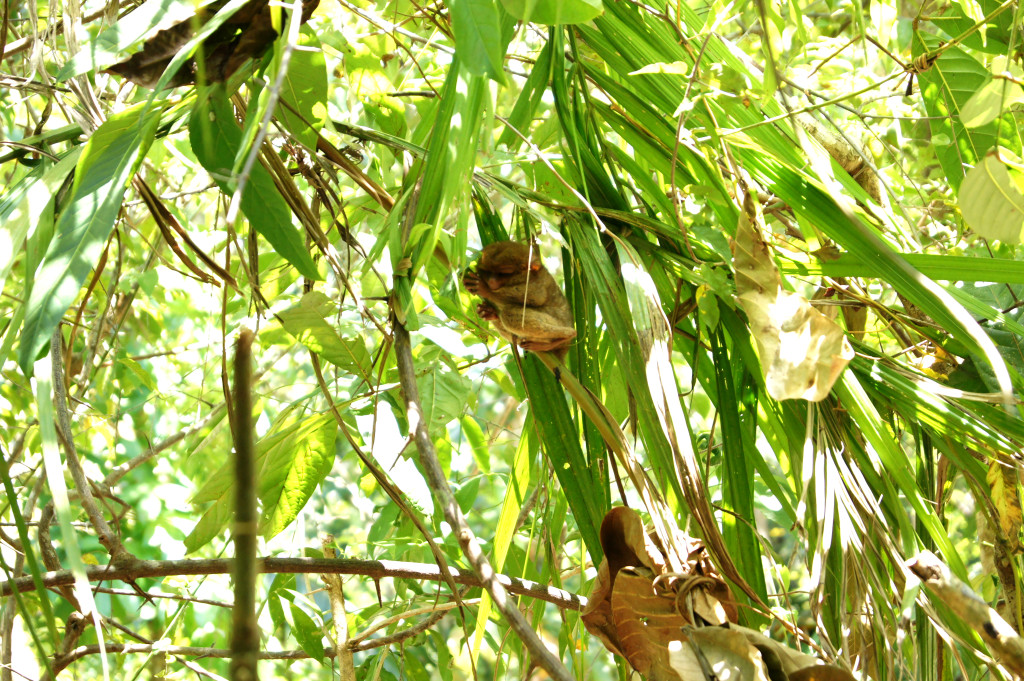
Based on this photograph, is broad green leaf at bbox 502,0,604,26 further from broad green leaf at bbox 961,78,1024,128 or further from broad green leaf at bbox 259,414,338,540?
broad green leaf at bbox 259,414,338,540

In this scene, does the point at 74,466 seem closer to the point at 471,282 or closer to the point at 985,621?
the point at 471,282

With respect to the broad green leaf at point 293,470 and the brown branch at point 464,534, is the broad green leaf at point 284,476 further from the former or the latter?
the brown branch at point 464,534

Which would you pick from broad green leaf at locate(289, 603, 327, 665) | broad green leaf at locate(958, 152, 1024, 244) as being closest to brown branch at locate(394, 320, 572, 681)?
broad green leaf at locate(958, 152, 1024, 244)

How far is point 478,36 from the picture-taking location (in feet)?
2.05

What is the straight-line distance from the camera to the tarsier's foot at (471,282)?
0.88 metres

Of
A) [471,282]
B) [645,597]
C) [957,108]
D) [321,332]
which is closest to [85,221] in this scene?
[321,332]

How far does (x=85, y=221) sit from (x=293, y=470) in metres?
0.44

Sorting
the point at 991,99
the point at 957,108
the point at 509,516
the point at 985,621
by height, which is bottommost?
the point at 985,621

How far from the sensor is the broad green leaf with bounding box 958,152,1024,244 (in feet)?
2.29

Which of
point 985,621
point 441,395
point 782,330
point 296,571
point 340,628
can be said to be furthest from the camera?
point 340,628

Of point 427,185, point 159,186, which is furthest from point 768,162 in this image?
point 159,186

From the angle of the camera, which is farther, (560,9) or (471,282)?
(471,282)

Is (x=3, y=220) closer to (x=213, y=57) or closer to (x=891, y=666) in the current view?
(x=213, y=57)

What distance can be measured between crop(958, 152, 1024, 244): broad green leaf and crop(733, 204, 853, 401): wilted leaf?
157 millimetres
